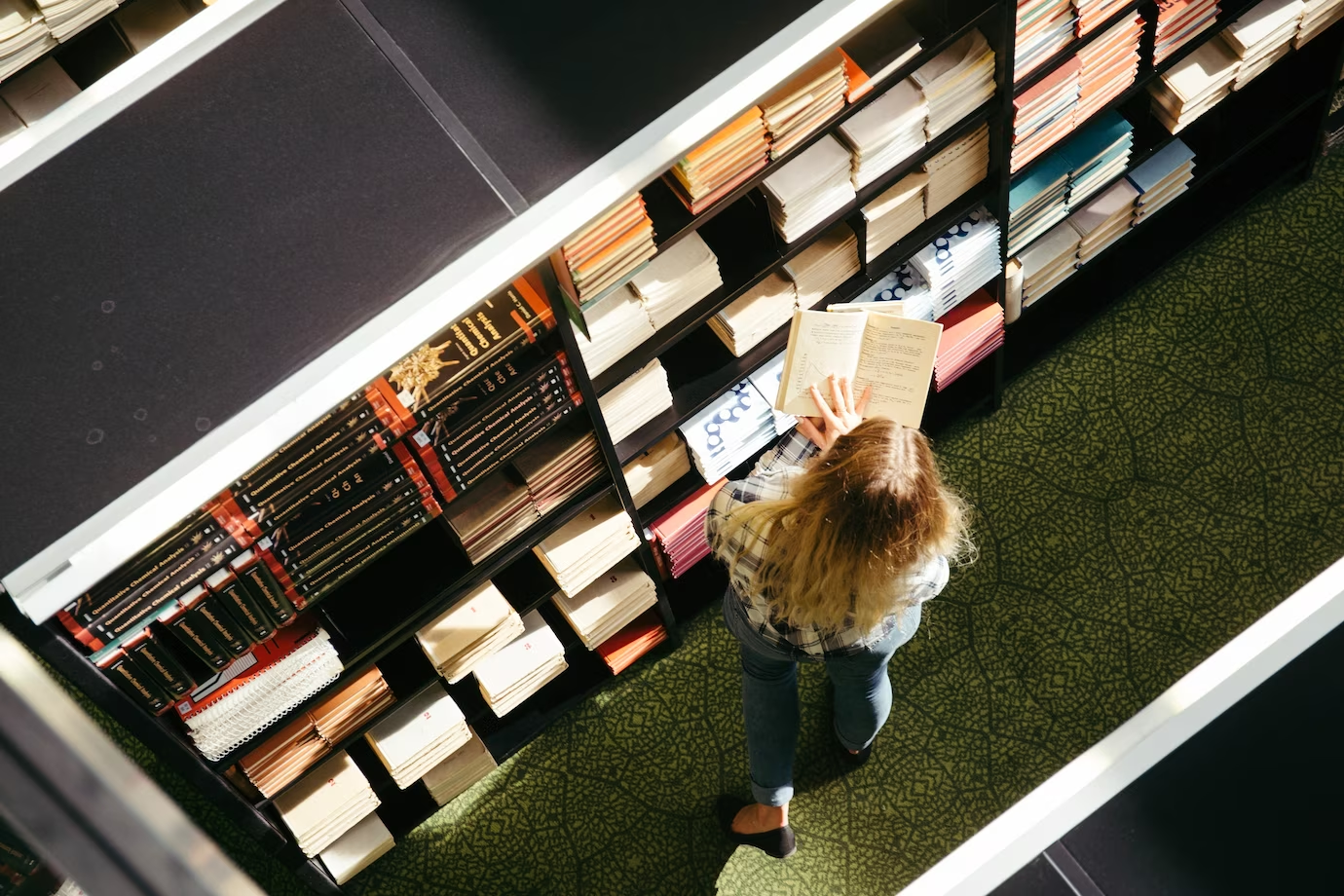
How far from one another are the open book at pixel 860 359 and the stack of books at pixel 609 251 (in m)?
0.40

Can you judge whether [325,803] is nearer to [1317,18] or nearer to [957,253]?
[957,253]

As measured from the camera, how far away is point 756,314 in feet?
10.9

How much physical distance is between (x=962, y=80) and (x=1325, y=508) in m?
1.75

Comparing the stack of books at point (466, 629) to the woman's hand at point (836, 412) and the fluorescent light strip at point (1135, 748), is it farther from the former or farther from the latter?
the fluorescent light strip at point (1135, 748)

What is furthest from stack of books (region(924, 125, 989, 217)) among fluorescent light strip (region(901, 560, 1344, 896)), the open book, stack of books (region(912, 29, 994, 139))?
fluorescent light strip (region(901, 560, 1344, 896))

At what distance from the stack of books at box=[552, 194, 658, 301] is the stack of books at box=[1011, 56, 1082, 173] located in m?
1.09

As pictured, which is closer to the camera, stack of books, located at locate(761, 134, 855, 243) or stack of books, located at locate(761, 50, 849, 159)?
stack of books, located at locate(761, 50, 849, 159)

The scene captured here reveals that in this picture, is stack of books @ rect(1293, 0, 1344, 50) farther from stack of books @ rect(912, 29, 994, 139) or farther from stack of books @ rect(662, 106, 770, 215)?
stack of books @ rect(662, 106, 770, 215)

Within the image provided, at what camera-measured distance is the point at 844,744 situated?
3.65 meters

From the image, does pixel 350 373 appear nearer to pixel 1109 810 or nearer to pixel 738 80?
pixel 738 80

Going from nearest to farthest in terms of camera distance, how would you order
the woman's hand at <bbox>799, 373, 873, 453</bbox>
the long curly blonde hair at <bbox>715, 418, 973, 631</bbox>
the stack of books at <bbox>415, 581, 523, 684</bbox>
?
the long curly blonde hair at <bbox>715, 418, 973, 631</bbox> → the woman's hand at <bbox>799, 373, 873, 453</bbox> → the stack of books at <bbox>415, 581, 523, 684</bbox>

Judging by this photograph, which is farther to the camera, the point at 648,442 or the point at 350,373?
the point at 648,442

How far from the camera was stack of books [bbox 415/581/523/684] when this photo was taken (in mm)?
3293

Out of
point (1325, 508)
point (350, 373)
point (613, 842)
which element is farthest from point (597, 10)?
point (1325, 508)
